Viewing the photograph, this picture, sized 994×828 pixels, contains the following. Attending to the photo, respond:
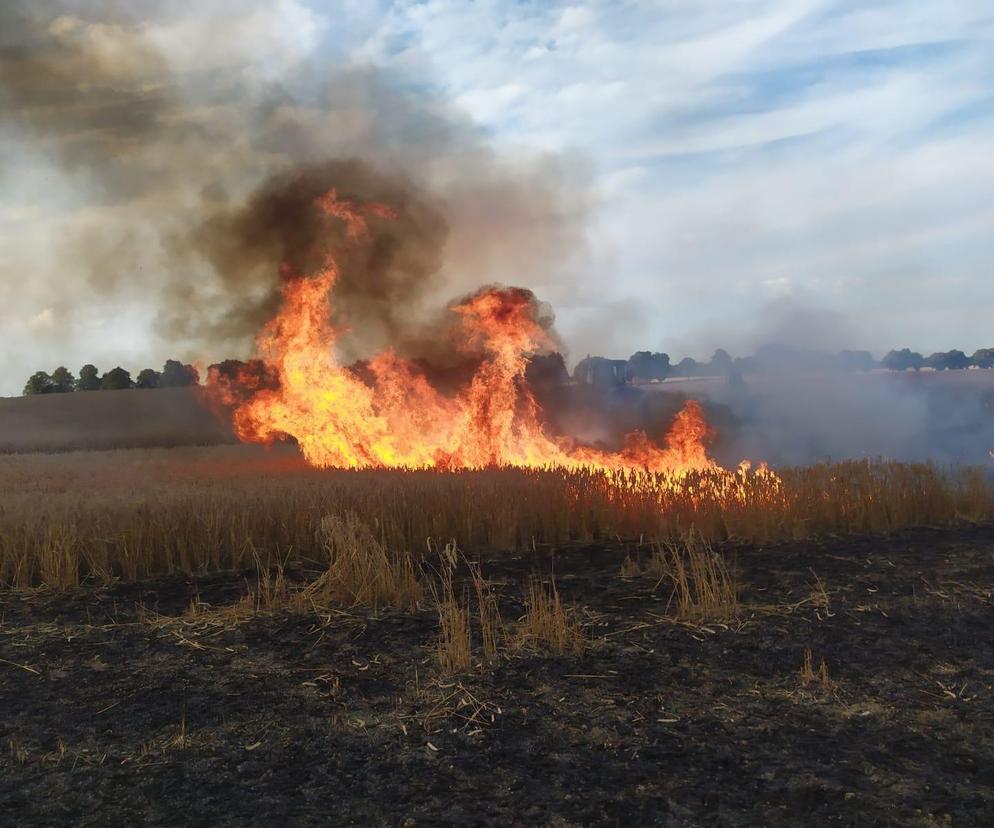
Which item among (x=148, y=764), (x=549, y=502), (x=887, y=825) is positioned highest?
(x=549, y=502)

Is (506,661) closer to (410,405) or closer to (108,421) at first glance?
(410,405)

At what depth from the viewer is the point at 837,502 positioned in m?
11.9

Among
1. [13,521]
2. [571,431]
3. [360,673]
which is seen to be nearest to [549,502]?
[360,673]

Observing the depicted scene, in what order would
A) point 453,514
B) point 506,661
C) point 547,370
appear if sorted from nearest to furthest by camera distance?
point 506,661
point 453,514
point 547,370

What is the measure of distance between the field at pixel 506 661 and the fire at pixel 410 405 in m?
8.57

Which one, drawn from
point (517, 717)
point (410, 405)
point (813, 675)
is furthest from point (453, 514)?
point (410, 405)

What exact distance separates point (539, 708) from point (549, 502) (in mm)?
6473

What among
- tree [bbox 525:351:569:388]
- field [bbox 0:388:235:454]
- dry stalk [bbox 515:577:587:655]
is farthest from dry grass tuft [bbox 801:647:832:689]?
field [bbox 0:388:235:454]

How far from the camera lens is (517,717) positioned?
5.30 meters

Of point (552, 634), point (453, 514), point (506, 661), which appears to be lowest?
point (506, 661)

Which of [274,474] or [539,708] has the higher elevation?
[274,474]

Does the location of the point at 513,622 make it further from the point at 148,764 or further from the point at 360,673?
the point at 148,764

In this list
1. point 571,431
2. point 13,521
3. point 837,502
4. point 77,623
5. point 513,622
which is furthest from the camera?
point 571,431

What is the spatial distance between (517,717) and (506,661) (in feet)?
3.33
